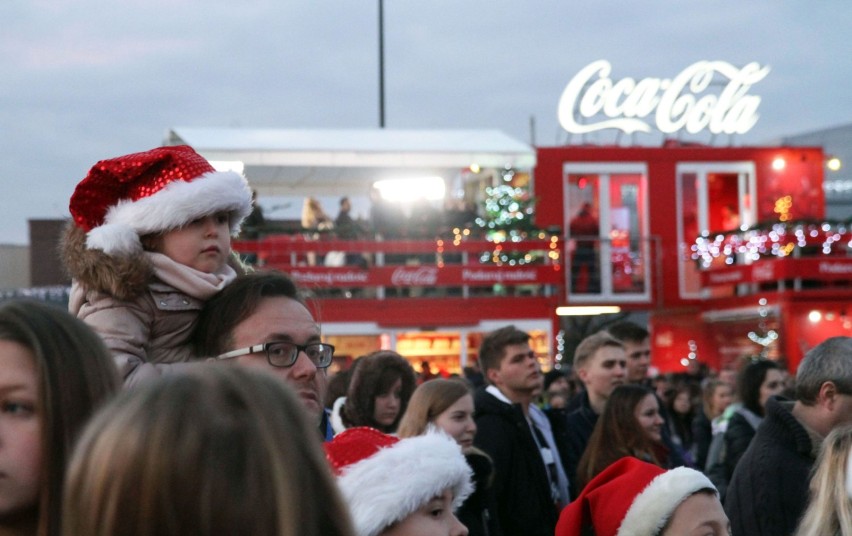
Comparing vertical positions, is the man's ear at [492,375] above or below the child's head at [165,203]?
below

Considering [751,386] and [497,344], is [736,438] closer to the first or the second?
[751,386]

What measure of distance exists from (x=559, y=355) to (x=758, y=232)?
5.72 m

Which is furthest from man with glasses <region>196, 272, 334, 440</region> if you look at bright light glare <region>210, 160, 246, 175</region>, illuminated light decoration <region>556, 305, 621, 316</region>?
illuminated light decoration <region>556, 305, 621, 316</region>

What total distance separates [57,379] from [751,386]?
23.8 feet

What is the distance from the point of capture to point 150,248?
311cm

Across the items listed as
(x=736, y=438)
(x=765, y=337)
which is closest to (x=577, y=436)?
(x=736, y=438)

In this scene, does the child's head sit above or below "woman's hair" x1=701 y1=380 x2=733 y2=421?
above

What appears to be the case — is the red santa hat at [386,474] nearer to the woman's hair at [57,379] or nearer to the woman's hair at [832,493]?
the woman's hair at [57,379]

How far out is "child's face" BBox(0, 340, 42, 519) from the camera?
1.98 m

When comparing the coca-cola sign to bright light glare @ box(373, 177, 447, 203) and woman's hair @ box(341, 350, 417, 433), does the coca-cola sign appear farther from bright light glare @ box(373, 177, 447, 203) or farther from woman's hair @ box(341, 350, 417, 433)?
woman's hair @ box(341, 350, 417, 433)

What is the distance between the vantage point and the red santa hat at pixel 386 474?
2.69 metres

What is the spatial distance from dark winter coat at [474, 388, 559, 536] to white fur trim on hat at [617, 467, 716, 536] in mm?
2855

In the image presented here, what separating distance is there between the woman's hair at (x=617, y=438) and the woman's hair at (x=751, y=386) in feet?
6.63

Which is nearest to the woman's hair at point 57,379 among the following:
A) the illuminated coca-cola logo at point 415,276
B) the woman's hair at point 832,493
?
the woman's hair at point 832,493
